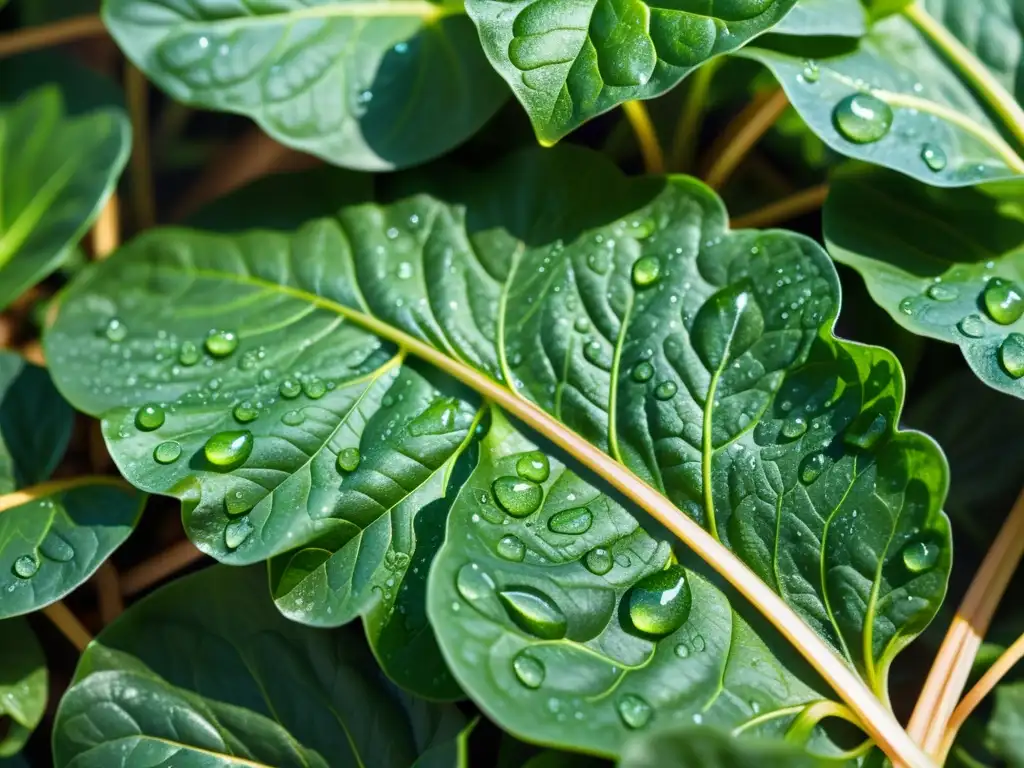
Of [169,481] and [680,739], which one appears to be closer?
[680,739]

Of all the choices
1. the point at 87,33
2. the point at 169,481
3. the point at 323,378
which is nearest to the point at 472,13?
the point at 323,378

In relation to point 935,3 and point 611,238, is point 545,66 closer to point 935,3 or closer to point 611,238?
point 611,238

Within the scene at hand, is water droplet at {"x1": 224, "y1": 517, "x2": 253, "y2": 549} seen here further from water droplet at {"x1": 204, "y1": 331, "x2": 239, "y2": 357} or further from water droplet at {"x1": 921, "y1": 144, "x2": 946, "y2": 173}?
water droplet at {"x1": 921, "y1": 144, "x2": 946, "y2": 173}

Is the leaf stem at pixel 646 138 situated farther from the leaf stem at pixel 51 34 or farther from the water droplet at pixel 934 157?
the leaf stem at pixel 51 34

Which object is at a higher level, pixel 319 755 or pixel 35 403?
pixel 35 403

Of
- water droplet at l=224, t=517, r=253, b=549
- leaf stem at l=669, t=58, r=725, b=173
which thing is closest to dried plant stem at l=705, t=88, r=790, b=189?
leaf stem at l=669, t=58, r=725, b=173

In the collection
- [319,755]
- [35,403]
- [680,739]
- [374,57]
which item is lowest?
[319,755]

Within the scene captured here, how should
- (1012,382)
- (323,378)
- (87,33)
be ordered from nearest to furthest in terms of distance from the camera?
(1012,382)
(323,378)
(87,33)

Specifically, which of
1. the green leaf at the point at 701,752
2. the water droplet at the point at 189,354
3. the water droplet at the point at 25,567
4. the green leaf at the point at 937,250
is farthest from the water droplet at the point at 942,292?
the water droplet at the point at 25,567
